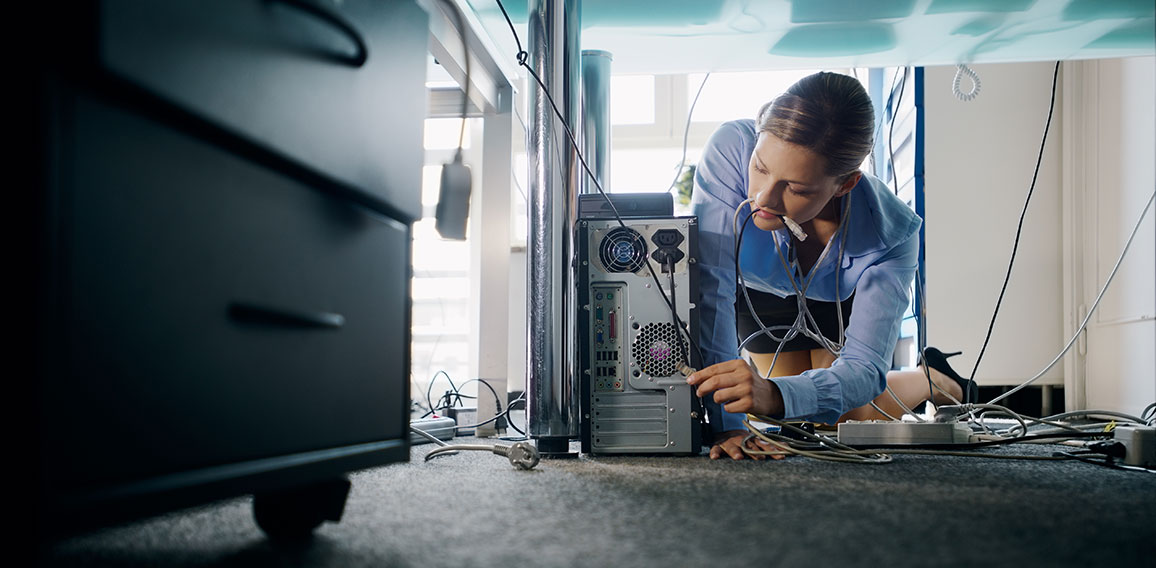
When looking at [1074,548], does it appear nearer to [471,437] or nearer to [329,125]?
[329,125]

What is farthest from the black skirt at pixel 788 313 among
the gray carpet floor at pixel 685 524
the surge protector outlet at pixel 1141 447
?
the gray carpet floor at pixel 685 524

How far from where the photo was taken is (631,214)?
121 cm

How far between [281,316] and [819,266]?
1.22m

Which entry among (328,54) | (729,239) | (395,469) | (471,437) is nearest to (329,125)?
(328,54)

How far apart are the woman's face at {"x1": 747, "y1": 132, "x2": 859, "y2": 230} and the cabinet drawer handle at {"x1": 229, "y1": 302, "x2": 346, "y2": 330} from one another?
0.85 m

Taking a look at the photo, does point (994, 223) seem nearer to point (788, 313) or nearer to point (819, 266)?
point (788, 313)

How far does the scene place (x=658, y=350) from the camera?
3.73 feet

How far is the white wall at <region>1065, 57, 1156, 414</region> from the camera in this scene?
7.28 feet

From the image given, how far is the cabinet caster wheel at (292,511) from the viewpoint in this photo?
53cm

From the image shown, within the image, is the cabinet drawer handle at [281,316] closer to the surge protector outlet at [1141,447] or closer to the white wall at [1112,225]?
the surge protector outlet at [1141,447]

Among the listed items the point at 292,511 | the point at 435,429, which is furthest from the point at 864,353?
the point at 292,511

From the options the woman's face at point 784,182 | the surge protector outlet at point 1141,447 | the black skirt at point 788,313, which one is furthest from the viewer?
the black skirt at point 788,313

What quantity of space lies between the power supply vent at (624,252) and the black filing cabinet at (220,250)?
0.57 m

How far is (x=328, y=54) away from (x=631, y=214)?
74 cm
